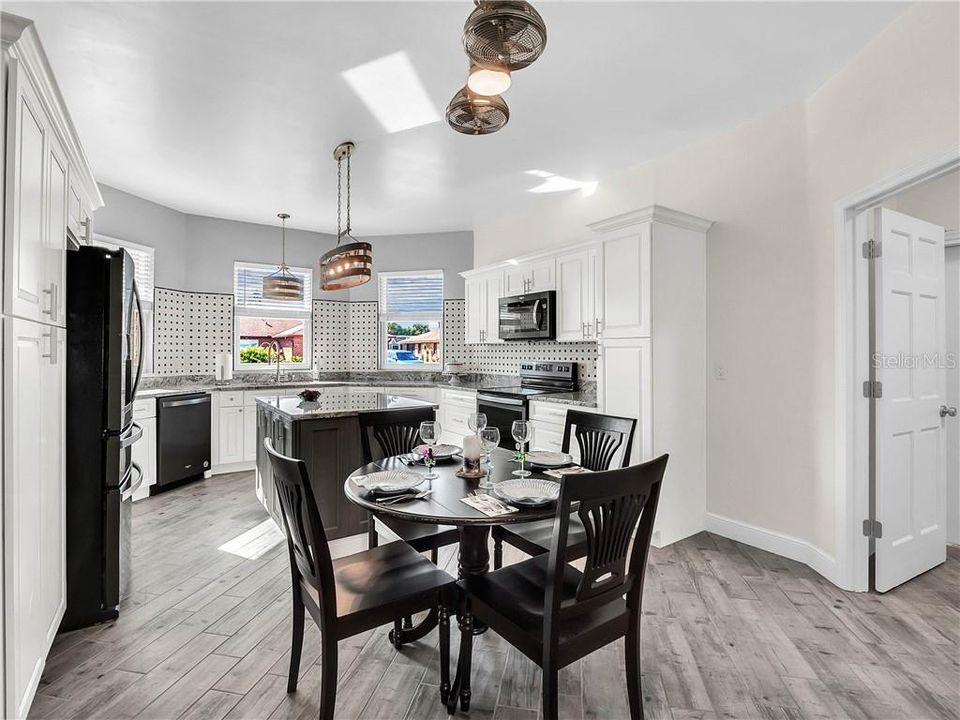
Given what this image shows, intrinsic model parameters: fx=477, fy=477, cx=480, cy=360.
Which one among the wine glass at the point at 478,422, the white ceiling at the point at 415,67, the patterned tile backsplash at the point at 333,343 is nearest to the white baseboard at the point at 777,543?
the patterned tile backsplash at the point at 333,343

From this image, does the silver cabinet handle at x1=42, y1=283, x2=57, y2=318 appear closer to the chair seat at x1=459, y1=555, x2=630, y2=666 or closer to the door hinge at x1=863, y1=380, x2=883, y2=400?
the chair seat at x1=459, y1=555, x2=630, y2=666

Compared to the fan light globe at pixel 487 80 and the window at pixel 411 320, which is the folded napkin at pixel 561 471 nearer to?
the fan light globe at pixel 487 80

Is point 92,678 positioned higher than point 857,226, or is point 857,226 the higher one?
point 857,226

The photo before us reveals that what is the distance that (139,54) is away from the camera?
97.7 inches

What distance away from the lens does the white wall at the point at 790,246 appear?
2287 mm

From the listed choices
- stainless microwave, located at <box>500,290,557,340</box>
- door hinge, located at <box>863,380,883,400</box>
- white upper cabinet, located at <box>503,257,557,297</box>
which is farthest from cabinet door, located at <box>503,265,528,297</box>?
door hinge, located at <box>863,380,883,400</box>

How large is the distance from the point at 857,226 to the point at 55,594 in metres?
4.25

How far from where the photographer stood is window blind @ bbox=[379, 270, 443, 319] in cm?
618

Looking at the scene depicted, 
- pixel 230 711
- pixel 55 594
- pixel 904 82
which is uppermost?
pixel 904 82

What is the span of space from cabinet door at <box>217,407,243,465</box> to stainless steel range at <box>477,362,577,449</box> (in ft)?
8.55

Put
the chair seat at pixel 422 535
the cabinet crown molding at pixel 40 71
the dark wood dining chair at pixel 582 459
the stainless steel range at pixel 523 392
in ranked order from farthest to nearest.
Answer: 1. the stainless steel range at pixel 523 392
2. the chair seat at pixel 422 535
3. the dark wood dining chair at pixel 582 459
4. the cabinet crown molding at pixel 40 71

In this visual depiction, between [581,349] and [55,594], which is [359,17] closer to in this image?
[55,594]

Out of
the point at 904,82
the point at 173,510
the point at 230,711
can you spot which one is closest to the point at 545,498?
the point at 230,711

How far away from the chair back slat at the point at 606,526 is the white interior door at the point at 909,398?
6.19ft
